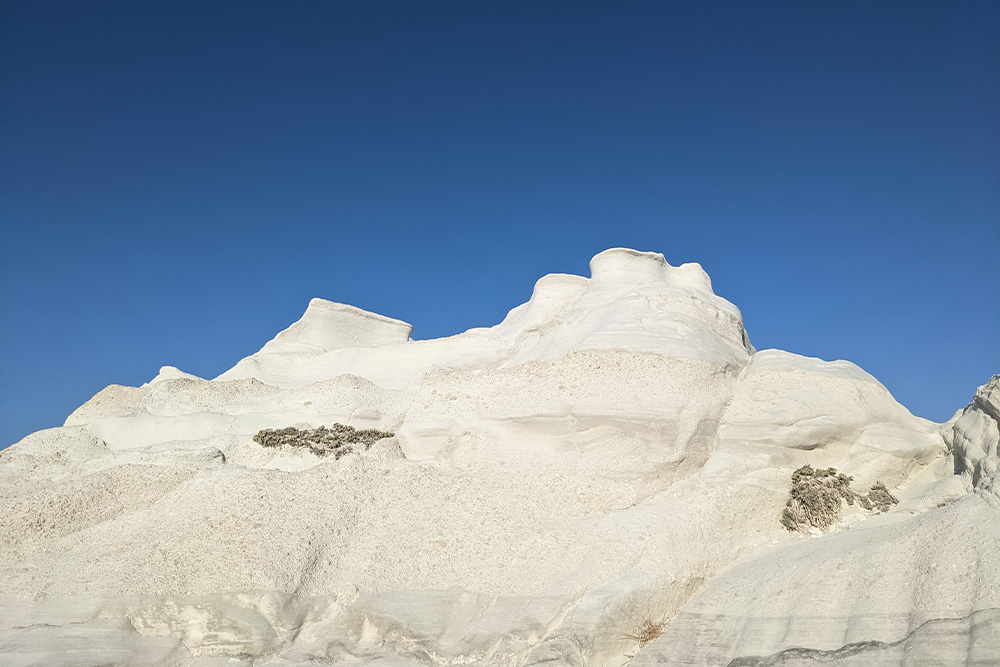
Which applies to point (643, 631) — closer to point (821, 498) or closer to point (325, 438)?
point (821, 498)

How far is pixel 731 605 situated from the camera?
1016 centimetres

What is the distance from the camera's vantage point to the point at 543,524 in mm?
12047

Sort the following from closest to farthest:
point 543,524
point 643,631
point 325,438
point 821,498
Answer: point 643,631 < point 543,524 < point 821,498 < point 325,438

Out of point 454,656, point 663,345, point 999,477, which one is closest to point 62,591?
point 454,656

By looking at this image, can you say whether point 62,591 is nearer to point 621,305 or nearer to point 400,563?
point 400,563

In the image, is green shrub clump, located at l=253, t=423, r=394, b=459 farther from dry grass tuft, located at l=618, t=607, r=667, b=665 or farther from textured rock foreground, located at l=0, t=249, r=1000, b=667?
dry grass tuft, located at l=618, t=607, r=667, b=665

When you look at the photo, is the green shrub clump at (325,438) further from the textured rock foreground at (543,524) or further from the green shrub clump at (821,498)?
the green shrub clump at (821,498)

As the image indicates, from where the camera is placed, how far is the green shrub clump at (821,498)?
39.9ft

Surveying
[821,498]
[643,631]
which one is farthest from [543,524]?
[821,498]

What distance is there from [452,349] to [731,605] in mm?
11648

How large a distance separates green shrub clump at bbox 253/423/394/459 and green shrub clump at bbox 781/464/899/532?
8.10 metres

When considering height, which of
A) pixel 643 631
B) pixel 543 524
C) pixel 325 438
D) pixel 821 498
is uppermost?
pixel 325 438

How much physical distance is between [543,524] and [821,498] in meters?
4.76

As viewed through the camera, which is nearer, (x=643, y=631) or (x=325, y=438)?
(x=643, y=631)
